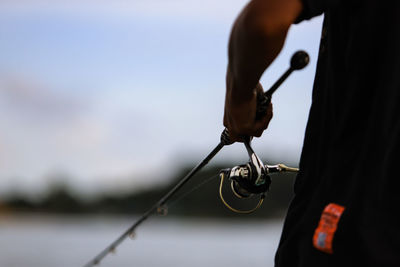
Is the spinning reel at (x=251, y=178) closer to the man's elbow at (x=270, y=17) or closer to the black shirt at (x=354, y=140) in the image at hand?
the black shirt at (x=354, y=140)

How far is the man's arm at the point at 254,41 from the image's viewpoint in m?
1.31

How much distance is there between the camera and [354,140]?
4.33ft

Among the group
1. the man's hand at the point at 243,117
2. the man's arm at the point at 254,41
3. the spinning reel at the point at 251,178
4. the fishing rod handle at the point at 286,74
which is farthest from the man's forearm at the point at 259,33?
the spinning reel at the point at 251,178

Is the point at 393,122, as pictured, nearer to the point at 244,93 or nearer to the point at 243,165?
the point at 244,93

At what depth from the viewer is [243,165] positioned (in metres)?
1.96

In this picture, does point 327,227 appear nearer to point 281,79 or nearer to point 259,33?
point 259,33

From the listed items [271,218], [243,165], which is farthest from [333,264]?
[271,218]

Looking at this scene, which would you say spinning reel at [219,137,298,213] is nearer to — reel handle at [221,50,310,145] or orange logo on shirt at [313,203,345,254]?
reel handle at [221,50,310,145]

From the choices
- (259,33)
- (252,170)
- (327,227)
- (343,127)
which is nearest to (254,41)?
(259,33)

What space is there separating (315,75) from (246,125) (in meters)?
0.29

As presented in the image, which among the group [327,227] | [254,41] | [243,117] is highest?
[254,41]

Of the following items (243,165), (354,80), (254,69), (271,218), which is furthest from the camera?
(271,218)

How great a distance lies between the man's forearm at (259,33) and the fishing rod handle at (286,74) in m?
0.26

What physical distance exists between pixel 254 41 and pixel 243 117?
353 mm
